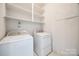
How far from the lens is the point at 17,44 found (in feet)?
3.47

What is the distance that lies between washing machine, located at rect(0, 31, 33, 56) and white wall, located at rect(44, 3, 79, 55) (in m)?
0.23

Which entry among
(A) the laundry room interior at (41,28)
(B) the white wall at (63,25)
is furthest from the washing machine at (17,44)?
(B) the white wall at (63,25)

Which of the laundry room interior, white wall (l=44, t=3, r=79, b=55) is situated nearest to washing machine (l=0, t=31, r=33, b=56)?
the laundry room interior

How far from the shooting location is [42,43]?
3.67 feet

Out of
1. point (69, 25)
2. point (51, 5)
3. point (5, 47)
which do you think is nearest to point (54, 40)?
point (69, 25)

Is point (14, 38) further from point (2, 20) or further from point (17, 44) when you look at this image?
point (2, 20)

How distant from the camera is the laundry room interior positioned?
3.49ft

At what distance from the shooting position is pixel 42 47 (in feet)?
3.68

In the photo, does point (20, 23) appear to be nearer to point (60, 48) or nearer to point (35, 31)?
point (35, 31)

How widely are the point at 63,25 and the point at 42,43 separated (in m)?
0.28

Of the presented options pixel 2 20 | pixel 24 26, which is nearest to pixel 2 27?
pixel 2 20

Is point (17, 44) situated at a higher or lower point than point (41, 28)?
lower

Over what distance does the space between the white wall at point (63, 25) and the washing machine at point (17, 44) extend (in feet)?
0.74

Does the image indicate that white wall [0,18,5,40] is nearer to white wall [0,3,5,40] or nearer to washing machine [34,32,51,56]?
white wall [0,3,5,40]
